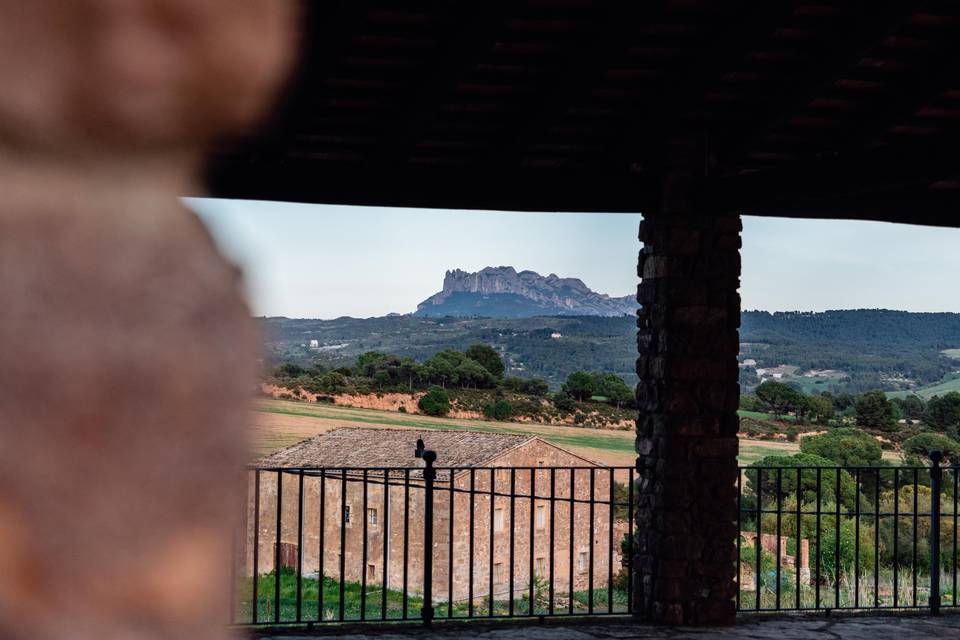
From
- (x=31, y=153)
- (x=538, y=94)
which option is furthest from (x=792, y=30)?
(x=31, y=153)

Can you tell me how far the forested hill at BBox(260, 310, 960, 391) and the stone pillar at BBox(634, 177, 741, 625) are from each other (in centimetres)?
2924

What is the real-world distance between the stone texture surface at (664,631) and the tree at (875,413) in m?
27.4

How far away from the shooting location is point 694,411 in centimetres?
635

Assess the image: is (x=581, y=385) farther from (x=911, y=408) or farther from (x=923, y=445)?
(x=923, y=445)

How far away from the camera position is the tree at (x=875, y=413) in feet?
106

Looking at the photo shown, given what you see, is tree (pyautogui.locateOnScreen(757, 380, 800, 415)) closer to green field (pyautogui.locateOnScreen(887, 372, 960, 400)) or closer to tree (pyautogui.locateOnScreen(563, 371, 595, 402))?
green field (pyautogui.locateOnScreen(887, 372, 960, 400))

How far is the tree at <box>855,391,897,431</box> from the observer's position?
32.2 meters

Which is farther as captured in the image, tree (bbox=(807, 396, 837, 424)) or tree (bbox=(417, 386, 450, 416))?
tree (bbox=(417, 386, 450, 416))

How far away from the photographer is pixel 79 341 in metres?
0.42

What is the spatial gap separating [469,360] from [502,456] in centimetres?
877

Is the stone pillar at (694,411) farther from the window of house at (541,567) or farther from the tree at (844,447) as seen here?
the window of house at (541,567)

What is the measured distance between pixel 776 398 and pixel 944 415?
16.9 feet

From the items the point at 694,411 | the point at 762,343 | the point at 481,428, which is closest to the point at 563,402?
the point at 481,428

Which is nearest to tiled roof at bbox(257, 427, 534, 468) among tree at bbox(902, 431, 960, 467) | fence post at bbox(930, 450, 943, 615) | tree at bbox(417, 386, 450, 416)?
tree at bbox(417, 386, 450, 416)
